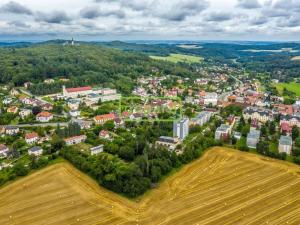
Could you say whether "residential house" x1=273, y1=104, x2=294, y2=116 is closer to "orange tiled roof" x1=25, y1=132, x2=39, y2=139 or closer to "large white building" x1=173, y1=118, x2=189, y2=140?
"large white building" x1=173, y1=118, x2=189, y2=140

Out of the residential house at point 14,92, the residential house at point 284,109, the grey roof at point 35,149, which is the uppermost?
the residential house at point 14,92

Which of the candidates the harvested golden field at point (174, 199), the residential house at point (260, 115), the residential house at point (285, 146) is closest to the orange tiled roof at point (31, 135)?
the harvested golden field at point (174, 199)

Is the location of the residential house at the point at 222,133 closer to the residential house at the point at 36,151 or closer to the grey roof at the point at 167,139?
the grey roof at the point at 167,139

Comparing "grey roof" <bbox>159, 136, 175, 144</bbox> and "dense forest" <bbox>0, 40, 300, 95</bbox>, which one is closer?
"grey roof" <bbox>159, 136, 175, 144</bbox>

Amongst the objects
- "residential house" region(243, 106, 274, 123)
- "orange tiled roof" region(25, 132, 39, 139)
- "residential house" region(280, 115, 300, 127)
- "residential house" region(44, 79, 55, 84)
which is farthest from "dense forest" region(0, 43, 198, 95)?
"residential house" region(280, 115, 300, 127)

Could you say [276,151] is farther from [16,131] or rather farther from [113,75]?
[113,75]

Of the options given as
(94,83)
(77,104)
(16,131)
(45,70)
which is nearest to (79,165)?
(16,131)
